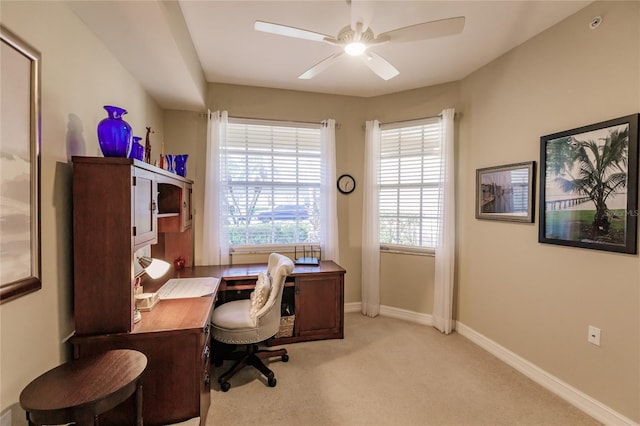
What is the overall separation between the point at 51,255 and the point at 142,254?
3.85ft

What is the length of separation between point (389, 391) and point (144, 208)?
212 centimetres

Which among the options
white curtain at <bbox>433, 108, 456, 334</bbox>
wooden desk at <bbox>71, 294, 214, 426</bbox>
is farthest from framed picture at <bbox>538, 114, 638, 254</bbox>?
wooden desk at <bbox>71, 294, 214, 426</bbox>

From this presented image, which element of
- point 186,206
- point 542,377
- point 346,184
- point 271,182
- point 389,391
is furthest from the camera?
point 346,184

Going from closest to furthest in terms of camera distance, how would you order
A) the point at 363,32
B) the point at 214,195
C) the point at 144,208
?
the point at 144,208
the point at 363,32
the point at 214,195

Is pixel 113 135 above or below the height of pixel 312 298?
above

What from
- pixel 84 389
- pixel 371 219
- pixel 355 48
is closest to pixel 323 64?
pixel 355 48

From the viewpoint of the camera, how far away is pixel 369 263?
11.6 ft

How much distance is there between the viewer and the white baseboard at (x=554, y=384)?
6.14 feet

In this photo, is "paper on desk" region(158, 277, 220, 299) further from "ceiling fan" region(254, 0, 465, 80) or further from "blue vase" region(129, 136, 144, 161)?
"ceiling fan" region(254, 0, 465, 80)

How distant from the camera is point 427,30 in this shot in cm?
181

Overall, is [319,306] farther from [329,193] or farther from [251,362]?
[329,193]

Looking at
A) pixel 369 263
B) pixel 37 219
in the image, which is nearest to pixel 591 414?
pixel 369 263

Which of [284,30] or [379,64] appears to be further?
[379,64]

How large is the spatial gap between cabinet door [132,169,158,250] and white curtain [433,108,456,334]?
2.76 metres
